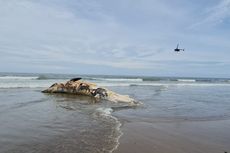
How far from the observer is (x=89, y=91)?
1599 centimetres

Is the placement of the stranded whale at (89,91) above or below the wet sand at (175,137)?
above

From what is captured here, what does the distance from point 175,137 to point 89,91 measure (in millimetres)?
9484

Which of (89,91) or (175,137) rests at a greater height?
(89,91)

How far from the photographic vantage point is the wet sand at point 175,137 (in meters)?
5.93

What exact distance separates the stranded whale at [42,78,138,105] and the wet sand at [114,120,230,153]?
4922 millimetres

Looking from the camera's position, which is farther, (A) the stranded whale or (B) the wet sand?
(A) the stranded whale

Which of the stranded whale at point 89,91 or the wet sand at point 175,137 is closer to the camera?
the wet sand at point 175,137

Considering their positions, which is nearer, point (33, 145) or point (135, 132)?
point (33, 145)

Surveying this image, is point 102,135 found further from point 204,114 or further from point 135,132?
point 204,114

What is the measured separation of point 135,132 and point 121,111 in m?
3.69

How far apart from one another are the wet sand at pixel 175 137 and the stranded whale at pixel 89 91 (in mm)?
4922

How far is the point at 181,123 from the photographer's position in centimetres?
888

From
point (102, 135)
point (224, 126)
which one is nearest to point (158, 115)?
point (224, 126)

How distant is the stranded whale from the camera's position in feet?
47.2
